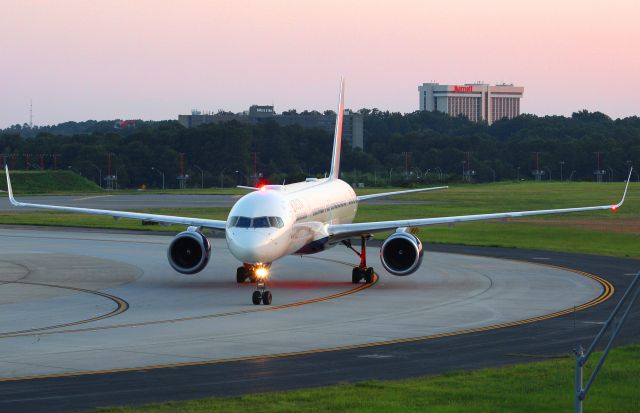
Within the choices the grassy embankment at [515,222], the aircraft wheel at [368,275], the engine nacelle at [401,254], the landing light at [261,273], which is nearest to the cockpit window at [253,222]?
the landing light at [261,273]

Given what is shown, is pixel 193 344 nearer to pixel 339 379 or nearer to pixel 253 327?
pixel 253 327

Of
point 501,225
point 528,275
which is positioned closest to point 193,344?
point 528,275

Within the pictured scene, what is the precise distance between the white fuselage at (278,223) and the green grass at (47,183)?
125 m

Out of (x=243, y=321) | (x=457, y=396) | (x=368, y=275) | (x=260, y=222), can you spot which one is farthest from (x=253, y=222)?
(x=457, y=396)

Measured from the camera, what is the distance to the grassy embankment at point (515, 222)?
233ft

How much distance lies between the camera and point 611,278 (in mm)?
49906

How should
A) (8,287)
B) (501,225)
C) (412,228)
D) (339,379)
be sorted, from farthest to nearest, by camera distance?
(501,225)
(412,228)
(8,287)
(339,379)

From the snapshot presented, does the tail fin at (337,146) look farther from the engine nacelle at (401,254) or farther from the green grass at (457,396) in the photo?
the green grass at (457,396)

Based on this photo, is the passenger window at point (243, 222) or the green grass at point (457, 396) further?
the passenger window at point (243, 222)

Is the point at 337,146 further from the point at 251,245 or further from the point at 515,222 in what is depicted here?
the point at 515,222

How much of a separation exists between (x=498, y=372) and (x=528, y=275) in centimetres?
2505

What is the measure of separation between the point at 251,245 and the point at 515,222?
167 feet

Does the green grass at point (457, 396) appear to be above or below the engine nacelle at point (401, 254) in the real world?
below

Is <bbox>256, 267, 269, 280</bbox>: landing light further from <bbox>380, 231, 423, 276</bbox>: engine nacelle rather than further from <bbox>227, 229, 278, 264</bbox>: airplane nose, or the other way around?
<bbox>380, 231, 423, 276</bbox>: engine nacelle
